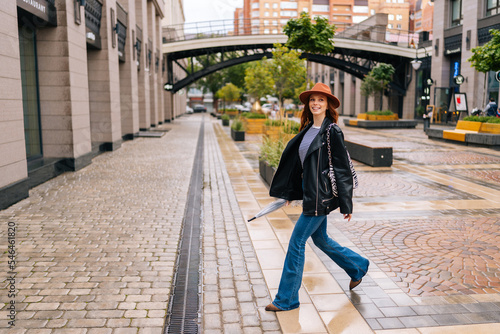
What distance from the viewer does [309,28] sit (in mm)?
23875

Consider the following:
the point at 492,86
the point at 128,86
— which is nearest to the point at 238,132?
the point at 128,86

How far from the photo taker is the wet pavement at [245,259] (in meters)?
3.94

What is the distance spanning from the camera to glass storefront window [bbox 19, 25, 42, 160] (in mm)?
10844

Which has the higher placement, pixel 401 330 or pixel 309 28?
pixel 309 28

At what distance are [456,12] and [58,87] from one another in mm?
30753

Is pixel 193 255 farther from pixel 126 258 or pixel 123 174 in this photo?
pixel 123 174

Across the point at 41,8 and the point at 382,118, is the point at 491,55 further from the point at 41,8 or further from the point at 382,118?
the point at 382,118

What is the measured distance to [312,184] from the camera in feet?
12.5

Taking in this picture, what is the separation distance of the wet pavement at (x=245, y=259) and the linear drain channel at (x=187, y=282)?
0.09 m

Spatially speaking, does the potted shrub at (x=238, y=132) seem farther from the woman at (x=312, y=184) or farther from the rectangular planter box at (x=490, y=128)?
the woman at (x=312, y=184)

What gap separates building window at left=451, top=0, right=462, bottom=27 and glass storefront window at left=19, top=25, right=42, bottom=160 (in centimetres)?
3040

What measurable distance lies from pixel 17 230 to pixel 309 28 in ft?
66.1

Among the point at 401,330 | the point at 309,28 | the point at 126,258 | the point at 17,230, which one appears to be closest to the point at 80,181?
the point at 17,230

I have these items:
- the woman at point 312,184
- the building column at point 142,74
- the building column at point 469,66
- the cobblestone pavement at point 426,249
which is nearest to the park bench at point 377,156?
the cobblestone pavement at point 426,249
